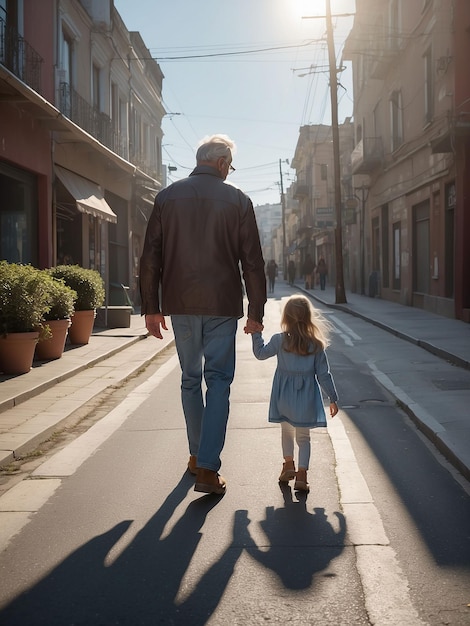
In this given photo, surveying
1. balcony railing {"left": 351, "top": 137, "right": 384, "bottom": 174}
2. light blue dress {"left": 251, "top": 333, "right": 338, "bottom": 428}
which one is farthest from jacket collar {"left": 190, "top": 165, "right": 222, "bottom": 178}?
balcony railing {"left": 351, "top": 137, "right": 384, "bottom": 174}

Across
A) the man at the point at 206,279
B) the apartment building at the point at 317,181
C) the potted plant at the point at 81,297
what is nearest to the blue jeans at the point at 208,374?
the man at the point at 206,279

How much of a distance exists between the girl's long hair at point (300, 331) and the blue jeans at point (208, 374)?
0.36 metres

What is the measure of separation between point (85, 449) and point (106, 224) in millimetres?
16583

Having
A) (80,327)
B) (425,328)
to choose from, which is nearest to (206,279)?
(80,327)

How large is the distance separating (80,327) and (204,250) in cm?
908

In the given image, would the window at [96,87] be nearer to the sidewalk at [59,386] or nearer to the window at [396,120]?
the sidewalk at [59,386]

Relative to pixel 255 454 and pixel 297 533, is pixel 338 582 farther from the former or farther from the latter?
pixel 255 454

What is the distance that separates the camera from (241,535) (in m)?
4.05

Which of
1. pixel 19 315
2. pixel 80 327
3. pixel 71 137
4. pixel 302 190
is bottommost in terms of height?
pixel 80 327

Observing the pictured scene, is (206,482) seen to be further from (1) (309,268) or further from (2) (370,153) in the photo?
(1) (309,268)

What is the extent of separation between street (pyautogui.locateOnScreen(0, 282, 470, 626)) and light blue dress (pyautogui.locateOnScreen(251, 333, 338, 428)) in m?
0.45

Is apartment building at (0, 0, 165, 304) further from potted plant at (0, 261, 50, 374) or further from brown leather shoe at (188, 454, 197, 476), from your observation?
brown leather shoe at (188, 454, 197, 476)

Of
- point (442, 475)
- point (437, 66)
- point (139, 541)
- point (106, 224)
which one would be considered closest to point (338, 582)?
point (139, 541)

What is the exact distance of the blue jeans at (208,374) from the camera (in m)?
4.72
